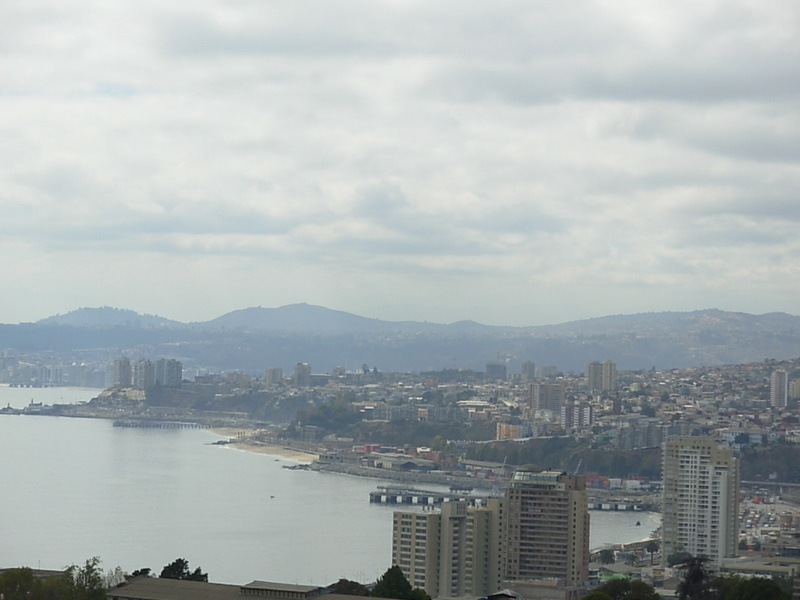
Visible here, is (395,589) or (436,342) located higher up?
(436,342)

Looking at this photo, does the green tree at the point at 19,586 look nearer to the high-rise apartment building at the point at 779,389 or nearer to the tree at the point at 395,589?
the tree at the point at 395,589

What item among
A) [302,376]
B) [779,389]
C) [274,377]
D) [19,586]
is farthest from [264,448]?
[19,586]

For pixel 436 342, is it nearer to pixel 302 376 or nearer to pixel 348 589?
pixel 302 376

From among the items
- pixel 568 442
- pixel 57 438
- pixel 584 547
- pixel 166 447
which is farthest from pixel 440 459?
pixel 584 547

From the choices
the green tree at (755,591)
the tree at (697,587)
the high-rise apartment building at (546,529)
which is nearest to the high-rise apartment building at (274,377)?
the high-rise apartment building at (546,529)

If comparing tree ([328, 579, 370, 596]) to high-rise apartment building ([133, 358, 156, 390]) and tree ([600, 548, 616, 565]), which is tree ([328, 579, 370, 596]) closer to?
tree ([600, 548, 616, 565])

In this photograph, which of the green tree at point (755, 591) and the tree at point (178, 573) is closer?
the green tree at point (755, 591)
